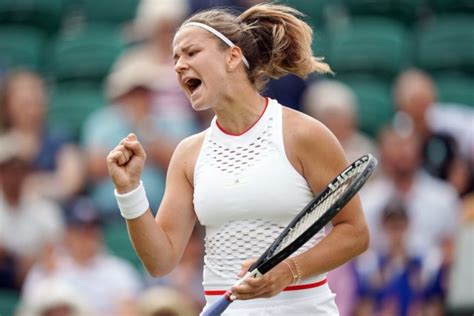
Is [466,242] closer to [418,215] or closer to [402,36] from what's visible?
[418,215]

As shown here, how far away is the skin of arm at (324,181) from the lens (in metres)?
4.08

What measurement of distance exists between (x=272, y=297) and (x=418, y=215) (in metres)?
3.61

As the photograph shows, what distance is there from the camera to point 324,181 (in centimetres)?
412

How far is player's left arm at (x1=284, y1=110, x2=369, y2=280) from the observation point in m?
4.09

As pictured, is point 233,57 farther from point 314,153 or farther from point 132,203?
point 132,203

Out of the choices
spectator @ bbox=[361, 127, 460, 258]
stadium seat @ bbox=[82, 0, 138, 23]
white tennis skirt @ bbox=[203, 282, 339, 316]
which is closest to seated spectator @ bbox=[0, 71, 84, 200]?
stadium seat @ bbox=[82, 0, 138, 23]

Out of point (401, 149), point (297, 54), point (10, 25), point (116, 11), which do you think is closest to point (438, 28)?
point (401, 149)

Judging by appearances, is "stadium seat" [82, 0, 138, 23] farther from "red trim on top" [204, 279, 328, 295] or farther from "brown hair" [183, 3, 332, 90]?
"red trim on top" [204, 279, 328, 295]

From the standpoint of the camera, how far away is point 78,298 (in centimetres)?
702

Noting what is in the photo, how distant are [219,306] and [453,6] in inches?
229

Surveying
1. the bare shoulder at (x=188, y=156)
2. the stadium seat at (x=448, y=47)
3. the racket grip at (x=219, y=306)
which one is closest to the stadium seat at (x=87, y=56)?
the stadium seat at (x=448, y=47)

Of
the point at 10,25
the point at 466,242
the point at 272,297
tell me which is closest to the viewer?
the point at 272,297

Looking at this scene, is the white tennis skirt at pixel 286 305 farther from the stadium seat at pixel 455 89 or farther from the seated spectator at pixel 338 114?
the stadium seat at pixel 455 89

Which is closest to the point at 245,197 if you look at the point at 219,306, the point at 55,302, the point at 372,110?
the point at 219,306
